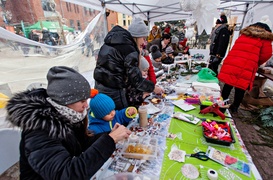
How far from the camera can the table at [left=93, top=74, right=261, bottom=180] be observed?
0.75 meters

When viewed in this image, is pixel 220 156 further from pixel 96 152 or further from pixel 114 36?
pixel 114 36

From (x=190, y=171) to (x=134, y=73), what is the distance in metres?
→ 0.89

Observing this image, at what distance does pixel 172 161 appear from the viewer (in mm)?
824

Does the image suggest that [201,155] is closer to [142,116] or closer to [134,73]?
[142,116]

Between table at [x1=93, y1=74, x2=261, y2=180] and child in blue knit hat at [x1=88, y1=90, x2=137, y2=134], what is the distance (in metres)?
0.11

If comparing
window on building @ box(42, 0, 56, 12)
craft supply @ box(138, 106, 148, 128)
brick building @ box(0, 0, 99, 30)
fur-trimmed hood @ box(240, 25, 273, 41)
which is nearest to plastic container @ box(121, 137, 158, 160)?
craft supply @ box(138, 106, 148, 128)

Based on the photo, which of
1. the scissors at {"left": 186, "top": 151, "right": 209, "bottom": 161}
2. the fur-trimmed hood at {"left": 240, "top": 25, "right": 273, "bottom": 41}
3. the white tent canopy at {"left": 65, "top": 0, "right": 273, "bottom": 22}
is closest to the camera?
the scissors at {"left": 186, "top": 151, "right": 209, "bottom": 161}

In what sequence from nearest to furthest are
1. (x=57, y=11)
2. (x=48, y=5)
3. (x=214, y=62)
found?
1. (x=48, y=5)
2. (x=57, y=11)
3. (x=214, y=62)

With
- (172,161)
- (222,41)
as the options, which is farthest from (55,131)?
(222,41)

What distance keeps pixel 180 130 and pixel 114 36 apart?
3.25 feet

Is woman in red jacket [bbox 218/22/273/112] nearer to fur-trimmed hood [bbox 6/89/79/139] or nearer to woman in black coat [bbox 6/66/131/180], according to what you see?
woman in black coat [bbox 6/66/131/180]

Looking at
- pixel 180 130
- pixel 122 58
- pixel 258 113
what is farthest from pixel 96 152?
pixel 258 113

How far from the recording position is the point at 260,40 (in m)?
2.08

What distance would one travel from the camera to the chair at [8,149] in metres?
1.12
